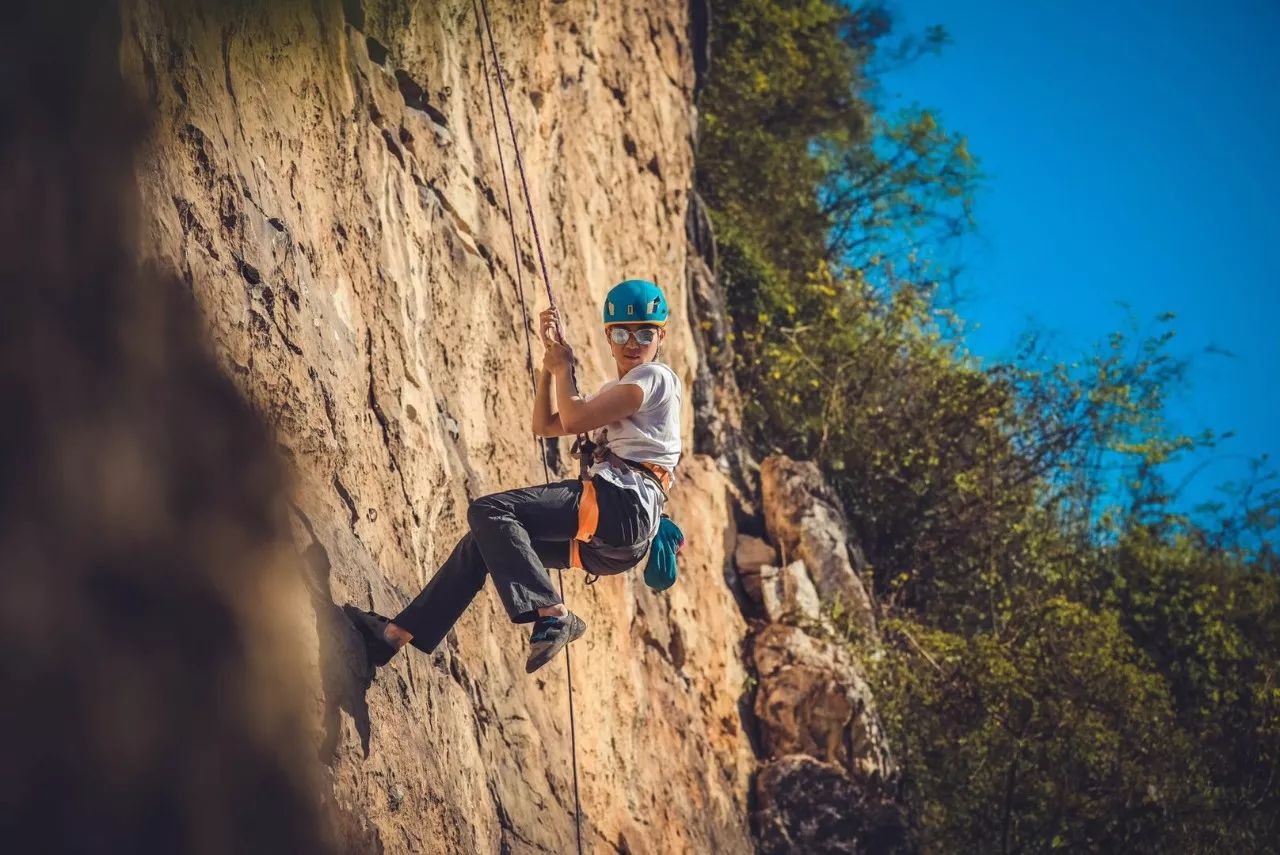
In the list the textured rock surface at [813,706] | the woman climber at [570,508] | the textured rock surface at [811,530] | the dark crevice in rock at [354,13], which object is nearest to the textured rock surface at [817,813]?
the textured rock surface at [813,706]

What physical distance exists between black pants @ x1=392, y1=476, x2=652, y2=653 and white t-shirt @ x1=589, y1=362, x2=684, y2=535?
72 millimetres

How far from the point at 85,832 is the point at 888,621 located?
12207mm

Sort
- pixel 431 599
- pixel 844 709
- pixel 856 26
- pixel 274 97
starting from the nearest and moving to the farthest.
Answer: pixel 431 599 → pixel 274 97 → pixel 844 709 → pixel 856 26

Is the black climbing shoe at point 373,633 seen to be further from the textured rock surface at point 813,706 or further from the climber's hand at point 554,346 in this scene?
the textured rock surface at point 813,706

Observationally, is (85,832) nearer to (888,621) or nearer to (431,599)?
(431,599)

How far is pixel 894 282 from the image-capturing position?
65.2ft

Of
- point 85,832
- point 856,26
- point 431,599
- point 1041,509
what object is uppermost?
point 856,26

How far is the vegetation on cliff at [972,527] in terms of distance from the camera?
14750 millimetres

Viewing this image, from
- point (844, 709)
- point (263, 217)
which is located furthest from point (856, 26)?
point (263, 217)

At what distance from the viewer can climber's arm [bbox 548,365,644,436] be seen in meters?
5.82

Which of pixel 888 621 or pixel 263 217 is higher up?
pixel 888 621

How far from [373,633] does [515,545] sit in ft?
2.05

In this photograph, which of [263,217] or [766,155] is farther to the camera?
[766,155]

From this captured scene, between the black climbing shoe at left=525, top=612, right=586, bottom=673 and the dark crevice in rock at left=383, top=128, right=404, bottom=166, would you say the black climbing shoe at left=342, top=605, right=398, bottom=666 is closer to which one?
the black climbing shoe at left=525, top=612, right=586, bottom=673
